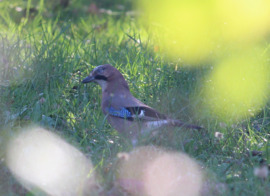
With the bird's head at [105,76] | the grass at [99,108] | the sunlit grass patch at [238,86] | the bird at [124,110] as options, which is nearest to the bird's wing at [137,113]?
the bird at [124,110]

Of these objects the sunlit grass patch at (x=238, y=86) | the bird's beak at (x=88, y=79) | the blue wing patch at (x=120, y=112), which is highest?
the sunlit grass patch at (x=238, y=86)

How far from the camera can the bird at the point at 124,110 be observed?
431 centimetres

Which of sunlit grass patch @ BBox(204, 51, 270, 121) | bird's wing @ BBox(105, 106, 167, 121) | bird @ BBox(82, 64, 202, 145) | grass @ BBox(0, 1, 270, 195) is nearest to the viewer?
grass @ BBox(0, 1, 270, 195)

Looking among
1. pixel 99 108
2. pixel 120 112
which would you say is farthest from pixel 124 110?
pixel 99 108

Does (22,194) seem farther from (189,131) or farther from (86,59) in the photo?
(86,59)

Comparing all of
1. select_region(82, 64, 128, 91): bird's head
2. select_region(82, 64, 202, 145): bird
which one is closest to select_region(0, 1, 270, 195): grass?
select_region(82, 64, 202, 145): bird

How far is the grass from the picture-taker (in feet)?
12.9

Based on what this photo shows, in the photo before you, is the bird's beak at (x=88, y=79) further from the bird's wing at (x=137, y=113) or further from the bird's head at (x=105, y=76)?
the bird's wing at (x=137, y=113)

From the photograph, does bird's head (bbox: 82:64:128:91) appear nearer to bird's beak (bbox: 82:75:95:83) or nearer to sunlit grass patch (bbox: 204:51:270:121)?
bird's beak (bbox: 82:75:95:83)

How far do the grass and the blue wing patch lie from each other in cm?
15

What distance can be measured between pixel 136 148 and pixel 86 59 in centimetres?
228

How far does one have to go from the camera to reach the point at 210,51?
238 inches

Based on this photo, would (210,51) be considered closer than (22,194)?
No

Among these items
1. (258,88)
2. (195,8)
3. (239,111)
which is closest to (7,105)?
(239,111)
